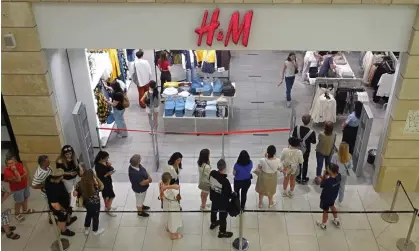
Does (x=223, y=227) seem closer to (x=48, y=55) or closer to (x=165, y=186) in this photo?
(x=165, y=186)

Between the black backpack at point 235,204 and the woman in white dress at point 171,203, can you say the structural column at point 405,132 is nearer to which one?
the black backpack at point 235,204

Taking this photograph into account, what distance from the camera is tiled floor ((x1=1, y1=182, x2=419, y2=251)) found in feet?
23.5

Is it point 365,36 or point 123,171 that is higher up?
point 365,36

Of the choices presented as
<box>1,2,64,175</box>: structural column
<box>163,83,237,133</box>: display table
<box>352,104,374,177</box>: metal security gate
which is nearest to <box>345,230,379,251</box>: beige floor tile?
<box>352,104,374,177</box>: metal security gate

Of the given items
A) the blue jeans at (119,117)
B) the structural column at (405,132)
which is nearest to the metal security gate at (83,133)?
the blue jeans at (119,117)

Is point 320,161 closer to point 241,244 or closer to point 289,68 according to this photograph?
point 241,244

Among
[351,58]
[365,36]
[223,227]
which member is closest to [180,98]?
[223,227]

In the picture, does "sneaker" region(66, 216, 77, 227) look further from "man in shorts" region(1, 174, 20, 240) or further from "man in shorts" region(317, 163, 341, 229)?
"man in shorts" region(317, 163, 341, 229)

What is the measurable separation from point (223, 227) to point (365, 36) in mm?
3823

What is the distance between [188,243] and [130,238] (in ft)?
3.28

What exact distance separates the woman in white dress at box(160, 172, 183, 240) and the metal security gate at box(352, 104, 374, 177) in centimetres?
374

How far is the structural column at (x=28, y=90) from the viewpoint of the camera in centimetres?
684

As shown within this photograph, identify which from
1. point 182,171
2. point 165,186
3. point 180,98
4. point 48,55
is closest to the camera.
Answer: point 165,186

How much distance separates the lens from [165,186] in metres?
6.54
